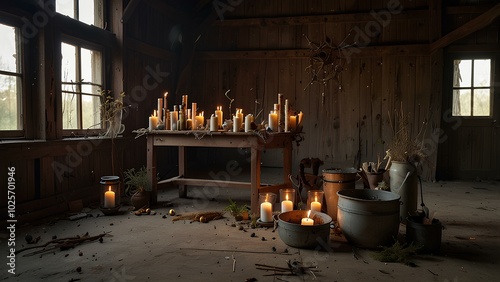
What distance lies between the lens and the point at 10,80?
14.9ft

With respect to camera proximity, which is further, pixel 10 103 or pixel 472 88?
pixel 472 88

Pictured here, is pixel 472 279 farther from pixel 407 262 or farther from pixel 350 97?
pixel 350 97

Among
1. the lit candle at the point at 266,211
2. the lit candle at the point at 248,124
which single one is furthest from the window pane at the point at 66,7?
the lit candle at the point at 266,211

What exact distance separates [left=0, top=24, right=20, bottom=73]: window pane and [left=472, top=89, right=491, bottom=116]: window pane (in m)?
8.16

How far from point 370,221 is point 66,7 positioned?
15.9ft

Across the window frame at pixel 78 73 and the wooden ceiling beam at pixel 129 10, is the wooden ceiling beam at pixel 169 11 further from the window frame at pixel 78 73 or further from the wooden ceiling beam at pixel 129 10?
the window frame at pixel 78 73

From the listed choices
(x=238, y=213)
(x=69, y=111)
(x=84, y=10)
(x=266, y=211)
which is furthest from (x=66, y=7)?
(x=266, y=211)

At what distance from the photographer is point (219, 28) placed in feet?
29.7

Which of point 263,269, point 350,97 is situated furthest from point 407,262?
point 350,97

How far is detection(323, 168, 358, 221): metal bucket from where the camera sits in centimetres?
436

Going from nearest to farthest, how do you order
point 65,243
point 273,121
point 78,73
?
point 65,243 → point 273,121 → point 78,73

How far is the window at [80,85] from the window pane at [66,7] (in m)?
0.41

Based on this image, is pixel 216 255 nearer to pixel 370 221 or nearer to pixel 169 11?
pixel 370 221

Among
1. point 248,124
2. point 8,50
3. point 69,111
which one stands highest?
point 8,50
